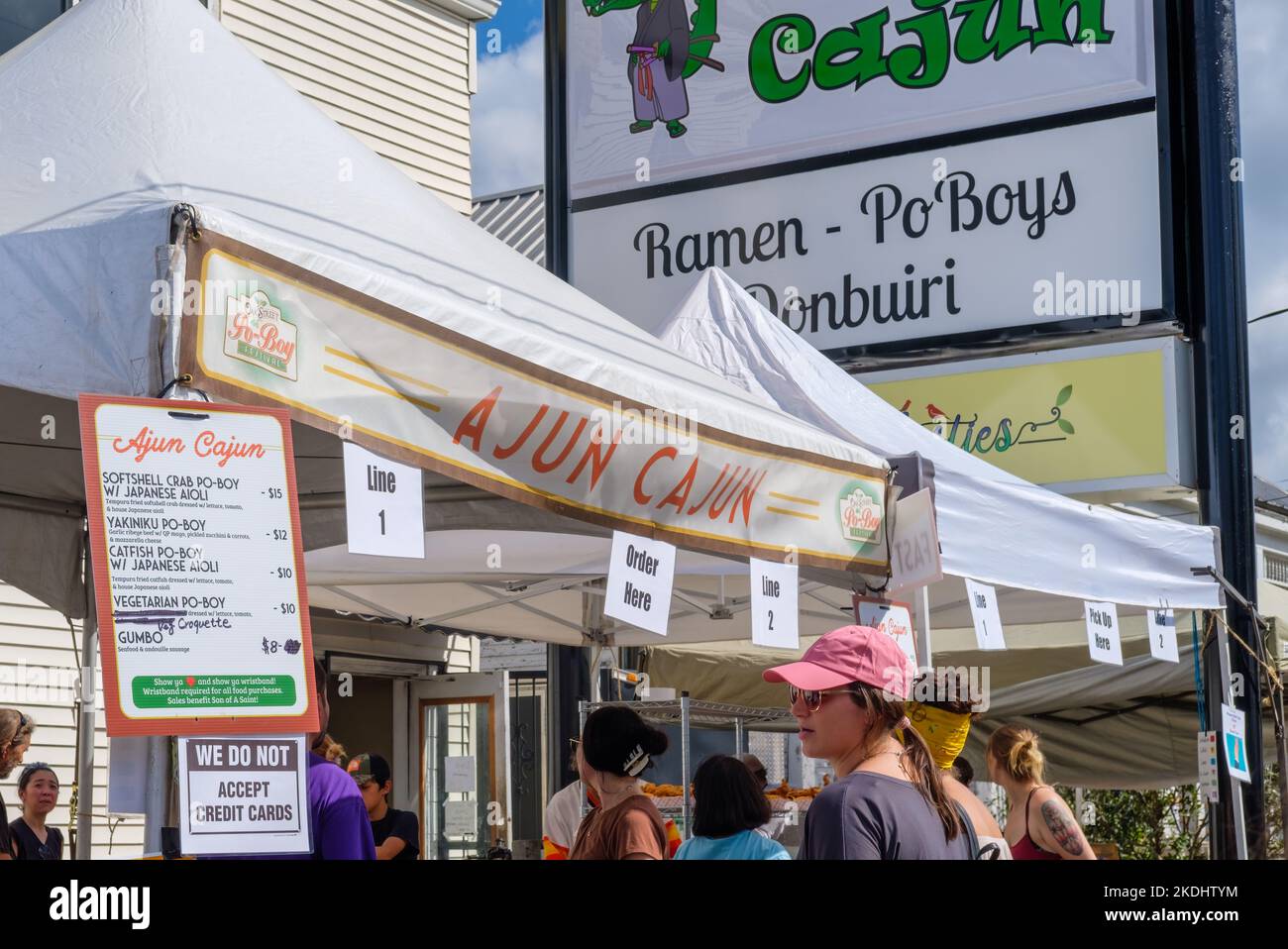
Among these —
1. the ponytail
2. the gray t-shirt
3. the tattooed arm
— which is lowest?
the tattooed arm

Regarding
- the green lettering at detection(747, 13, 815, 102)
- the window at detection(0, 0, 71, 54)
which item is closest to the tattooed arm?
the green lettering at detection(747, 13, 815, 102)

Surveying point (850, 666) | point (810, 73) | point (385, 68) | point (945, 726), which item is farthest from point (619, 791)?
point (385, 68)

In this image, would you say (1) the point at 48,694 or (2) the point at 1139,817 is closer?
(1) the point at 48,694

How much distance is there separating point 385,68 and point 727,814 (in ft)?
36.1

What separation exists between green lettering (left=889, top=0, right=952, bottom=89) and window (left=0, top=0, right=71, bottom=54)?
19.2 feet

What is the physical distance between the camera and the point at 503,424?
4.06 m

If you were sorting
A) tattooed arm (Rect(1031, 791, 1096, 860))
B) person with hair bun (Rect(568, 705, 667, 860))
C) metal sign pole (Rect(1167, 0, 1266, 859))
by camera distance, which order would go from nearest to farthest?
1. person with hair bun (Rect(568, 705, 667, 860))
2. tattooed arm (Rect(1031, 791, 1096, 860))
3. metal sign pole (Rect(1167, 0, 1266, 859))

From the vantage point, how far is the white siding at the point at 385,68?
12.9 meters

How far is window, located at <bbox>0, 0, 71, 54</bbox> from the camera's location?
1077 cm

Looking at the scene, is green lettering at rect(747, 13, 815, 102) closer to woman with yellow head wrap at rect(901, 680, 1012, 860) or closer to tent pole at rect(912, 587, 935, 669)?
tent pole at rect(912, 587, 935, 669)

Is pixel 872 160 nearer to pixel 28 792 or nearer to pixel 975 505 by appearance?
pixel 975 505
